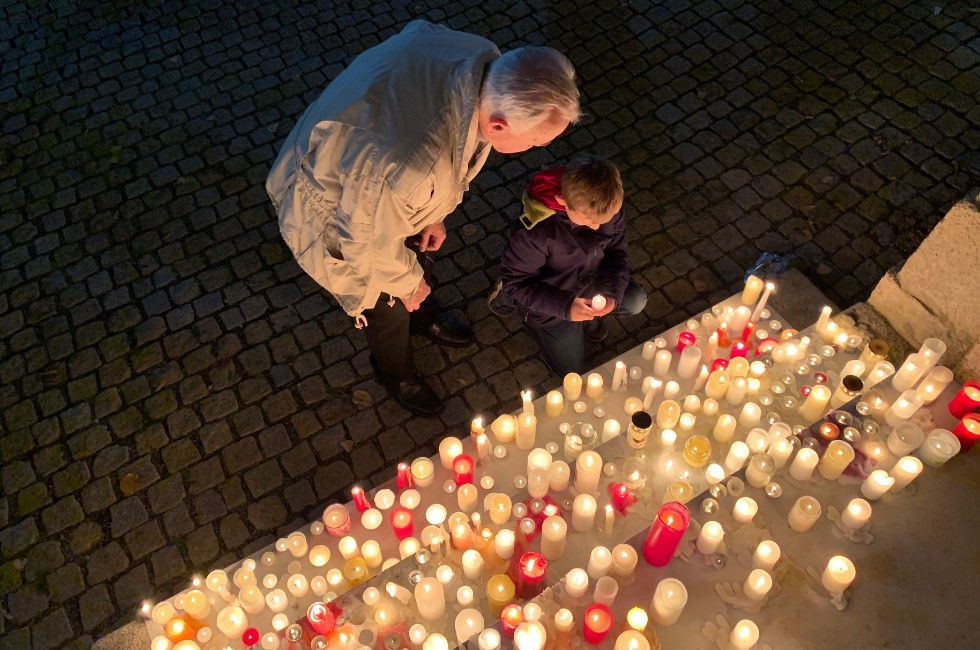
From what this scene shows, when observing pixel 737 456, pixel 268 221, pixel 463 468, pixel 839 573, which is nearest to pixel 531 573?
pixel 463 468

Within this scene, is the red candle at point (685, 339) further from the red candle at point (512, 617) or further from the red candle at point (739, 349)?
the red candle at point (512, 617)

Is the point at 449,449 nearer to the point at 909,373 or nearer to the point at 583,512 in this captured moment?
the point at 583,512

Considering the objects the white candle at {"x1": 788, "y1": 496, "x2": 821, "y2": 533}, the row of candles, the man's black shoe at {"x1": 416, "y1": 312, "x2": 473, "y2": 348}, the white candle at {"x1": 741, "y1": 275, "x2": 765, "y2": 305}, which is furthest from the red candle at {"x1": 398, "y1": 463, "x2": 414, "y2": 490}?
the white candle at {"x1": 741, "y1": 275, "x2": 765, "y2": 305}

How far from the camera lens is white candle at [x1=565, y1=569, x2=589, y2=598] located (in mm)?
2736

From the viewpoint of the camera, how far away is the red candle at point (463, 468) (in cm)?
335

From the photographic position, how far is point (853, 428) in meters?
3.30

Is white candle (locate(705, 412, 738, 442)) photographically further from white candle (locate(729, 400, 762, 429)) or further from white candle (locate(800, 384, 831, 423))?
white candle (locate(800, 384, 831, 423))

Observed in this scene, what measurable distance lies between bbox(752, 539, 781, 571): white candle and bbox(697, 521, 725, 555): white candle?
0.51 ft

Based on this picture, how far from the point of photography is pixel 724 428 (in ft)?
11.5

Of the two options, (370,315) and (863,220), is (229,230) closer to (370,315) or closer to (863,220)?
(370,315)

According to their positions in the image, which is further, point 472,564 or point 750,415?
point 750,415

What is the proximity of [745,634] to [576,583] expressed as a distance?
0.66 m

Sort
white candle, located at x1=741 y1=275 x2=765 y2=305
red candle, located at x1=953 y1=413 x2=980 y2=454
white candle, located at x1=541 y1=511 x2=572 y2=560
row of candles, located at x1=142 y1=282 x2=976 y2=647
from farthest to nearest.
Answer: white candle, located at x1=741 y1=275 x2=765 y2=305 → red candle, located at x1=953 y1=413 x2=980 y2=454 → row of candles, located at x1=142 y1=282 x2=976 y2=647 → white candle, located at x1=541 y1=511 x2=572 y2=560

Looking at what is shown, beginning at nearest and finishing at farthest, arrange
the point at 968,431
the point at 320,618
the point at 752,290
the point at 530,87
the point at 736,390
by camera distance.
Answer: the point at 530,87
the point at 320,618
the point at 968,431
the point at 736,390
the point at 752,290
